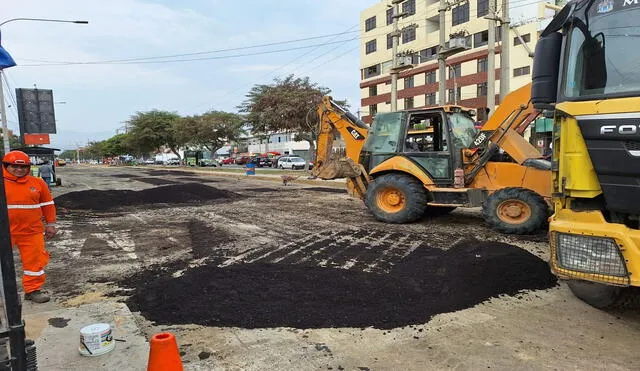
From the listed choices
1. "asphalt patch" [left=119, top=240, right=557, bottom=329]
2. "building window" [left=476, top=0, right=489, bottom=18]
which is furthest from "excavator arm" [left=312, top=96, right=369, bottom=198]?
"building window" [left=476, top=0, right=489, bottom=18]

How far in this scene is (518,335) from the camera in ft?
12.5

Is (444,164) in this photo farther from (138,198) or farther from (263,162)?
(263,162)

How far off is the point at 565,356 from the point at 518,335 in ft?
1.44

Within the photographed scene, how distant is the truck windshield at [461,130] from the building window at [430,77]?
40.4 meters

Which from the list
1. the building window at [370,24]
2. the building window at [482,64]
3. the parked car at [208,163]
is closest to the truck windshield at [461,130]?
the building window at [482,64]

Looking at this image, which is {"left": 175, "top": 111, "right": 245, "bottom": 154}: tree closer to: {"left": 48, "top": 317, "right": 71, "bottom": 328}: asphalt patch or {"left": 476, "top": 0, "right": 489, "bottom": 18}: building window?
{"left": 476, "top": 0, "right": 489, "bottom": 18}: building window

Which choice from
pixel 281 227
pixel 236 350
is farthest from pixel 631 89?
pixel 281 227

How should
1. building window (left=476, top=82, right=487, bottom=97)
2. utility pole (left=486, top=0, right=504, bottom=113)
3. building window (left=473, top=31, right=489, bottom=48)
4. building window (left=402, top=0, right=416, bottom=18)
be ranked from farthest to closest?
building window (left=402, top=0, right=416, bottom=18), building window (left=476, top=82, right=487, bottom=97), building window (left=473, top=31, right=489, bottom=48), utility pole (left=486, top=0, right=504, bottom=113)

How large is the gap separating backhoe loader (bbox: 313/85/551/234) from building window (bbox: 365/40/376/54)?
154ft

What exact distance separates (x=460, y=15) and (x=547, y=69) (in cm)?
4447

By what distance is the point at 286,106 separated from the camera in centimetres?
3066

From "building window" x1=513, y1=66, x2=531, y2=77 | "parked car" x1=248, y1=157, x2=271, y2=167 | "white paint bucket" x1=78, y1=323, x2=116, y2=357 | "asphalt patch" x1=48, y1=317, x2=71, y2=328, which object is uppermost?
"building window" x1=513, y1=66, x2=531, y2=77

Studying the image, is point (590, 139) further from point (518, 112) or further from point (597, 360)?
point (518, 112)

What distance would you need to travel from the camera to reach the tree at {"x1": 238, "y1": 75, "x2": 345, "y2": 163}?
3059 cm
